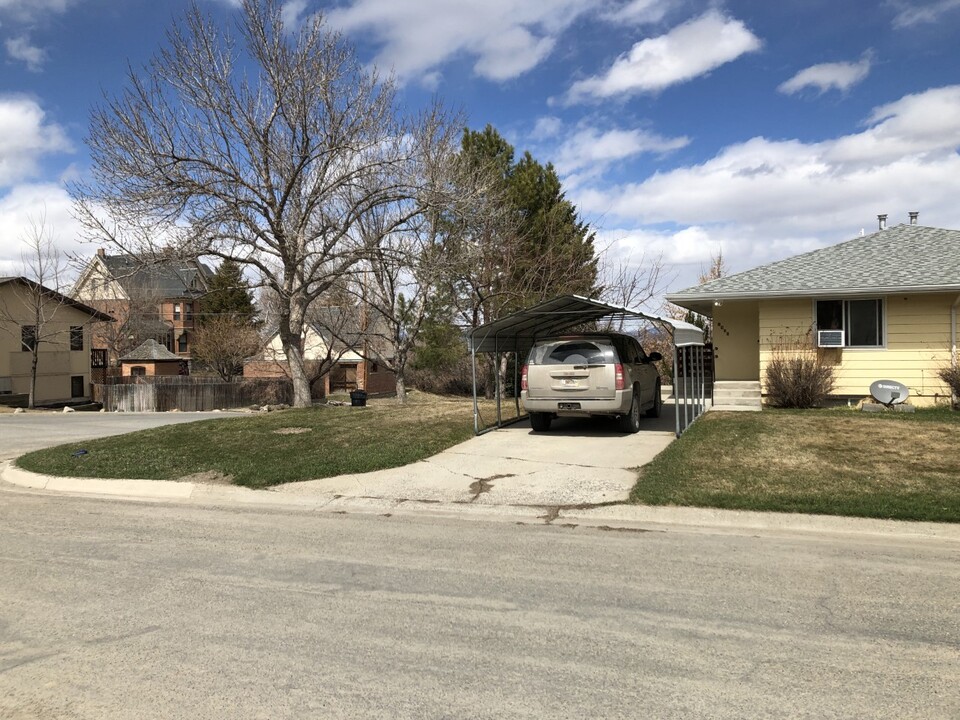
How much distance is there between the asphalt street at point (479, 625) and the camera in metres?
3.32

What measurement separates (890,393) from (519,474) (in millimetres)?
9636

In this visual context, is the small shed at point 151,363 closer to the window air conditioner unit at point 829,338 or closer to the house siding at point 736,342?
the house siding at point 736,342

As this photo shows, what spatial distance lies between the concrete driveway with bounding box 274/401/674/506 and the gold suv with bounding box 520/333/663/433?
22.0 inches

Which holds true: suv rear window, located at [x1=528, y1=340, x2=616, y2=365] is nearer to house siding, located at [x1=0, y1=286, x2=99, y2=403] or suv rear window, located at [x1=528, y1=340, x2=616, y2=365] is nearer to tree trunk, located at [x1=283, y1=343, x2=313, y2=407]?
tree trunk, located at [x1=283, y1=343, x2=313, y2=407]

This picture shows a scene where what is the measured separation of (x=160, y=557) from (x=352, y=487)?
10.4 feet

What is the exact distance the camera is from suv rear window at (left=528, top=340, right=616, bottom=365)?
11.5 metres

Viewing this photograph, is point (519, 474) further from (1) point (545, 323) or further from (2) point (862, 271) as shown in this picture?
(2) point (862, 271)

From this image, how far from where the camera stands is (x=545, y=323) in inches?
573

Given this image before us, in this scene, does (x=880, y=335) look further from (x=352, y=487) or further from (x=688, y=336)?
(x=352, y=487)

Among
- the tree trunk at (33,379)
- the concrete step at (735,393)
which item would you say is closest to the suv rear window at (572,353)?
the concrete step at (735,393)

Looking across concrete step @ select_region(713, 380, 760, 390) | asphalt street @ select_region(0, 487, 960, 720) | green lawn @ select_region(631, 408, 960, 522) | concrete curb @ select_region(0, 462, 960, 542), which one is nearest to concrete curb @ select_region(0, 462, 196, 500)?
concrete curb @ select_region(0, 462, 960, 542)

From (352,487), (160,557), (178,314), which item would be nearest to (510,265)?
(352,487)

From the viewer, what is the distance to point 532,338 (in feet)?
49.6

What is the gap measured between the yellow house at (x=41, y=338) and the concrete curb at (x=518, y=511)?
29670mm
